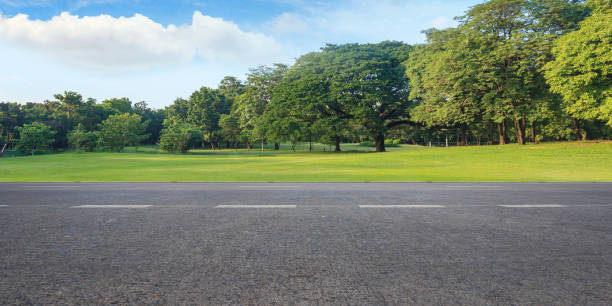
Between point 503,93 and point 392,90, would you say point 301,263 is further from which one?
point 392,90

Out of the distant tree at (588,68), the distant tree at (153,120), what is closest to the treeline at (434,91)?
the distant tree at (588,68)

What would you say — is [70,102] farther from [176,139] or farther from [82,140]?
[176,139]

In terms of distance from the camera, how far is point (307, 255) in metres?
3.37

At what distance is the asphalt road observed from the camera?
2.45 meters

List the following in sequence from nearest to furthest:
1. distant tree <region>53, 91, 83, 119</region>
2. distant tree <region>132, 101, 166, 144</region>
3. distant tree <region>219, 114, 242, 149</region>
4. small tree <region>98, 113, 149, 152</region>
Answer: small tree <region>98, 113, 149, 152</region> < distant tree <region>53, 91, 83, 119</region> < distant tree <region>219, 114, 242, 149</region> < distant tree <region>132, 101, 166, 144</region>

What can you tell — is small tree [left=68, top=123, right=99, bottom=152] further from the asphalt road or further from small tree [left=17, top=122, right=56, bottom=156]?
the asphalt road

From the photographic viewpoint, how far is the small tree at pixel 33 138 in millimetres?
44656

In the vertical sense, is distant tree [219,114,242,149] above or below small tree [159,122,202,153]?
above

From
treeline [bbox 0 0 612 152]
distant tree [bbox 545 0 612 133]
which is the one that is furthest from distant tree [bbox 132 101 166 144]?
distant tree [bbox 545 0 612 133]

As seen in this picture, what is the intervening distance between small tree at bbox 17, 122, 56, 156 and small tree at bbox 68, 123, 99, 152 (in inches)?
125

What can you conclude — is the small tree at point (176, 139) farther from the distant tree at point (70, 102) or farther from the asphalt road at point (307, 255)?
the asphalt road at point (307, 255)

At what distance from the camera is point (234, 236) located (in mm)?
4141

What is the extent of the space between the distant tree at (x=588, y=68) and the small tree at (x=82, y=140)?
60806mm

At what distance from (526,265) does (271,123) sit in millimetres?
44895
